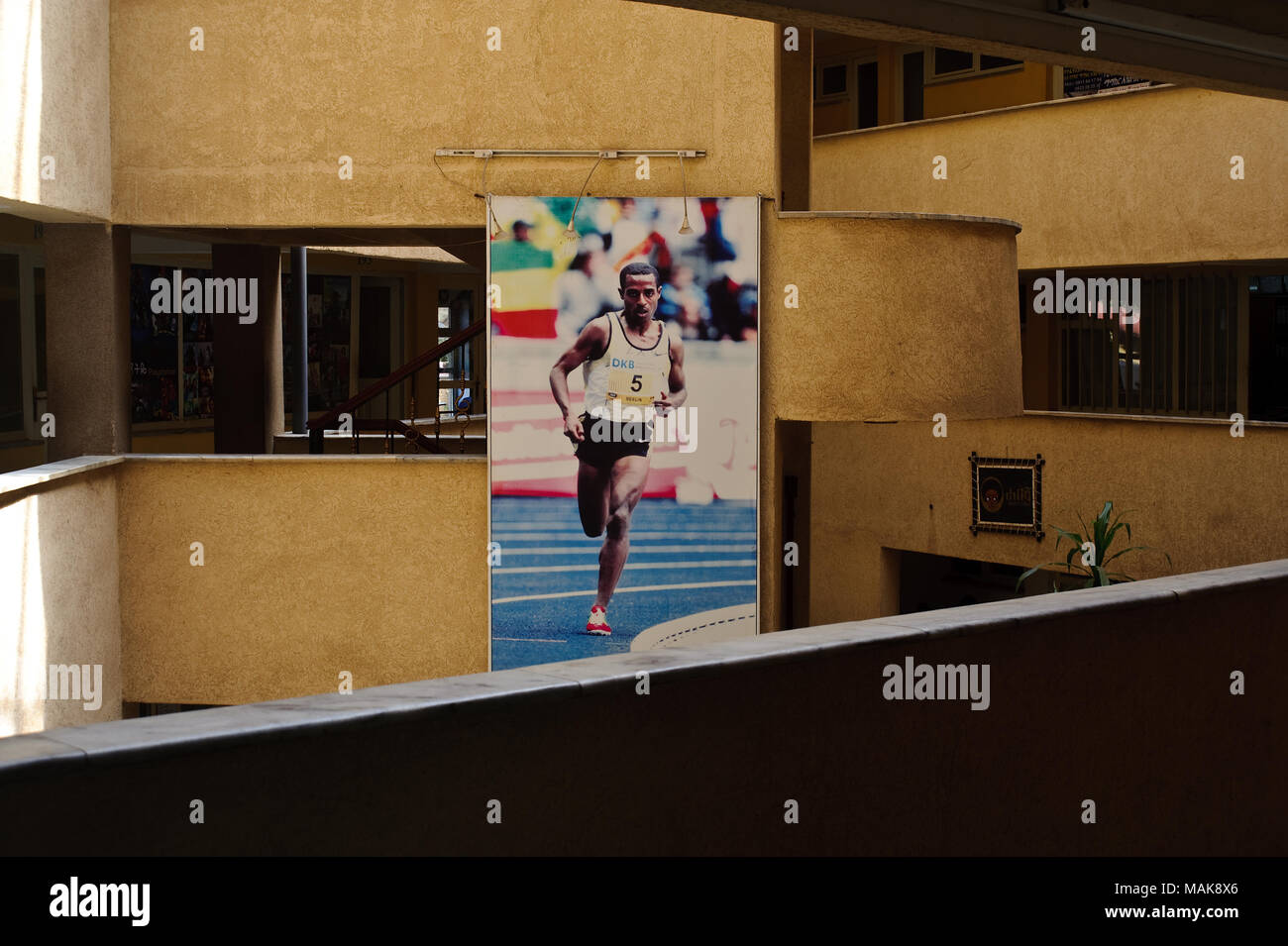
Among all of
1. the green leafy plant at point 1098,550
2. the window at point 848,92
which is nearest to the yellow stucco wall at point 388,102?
the green leafy plant at point 1098,550

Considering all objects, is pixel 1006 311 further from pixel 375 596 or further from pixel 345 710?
pixel 345 710

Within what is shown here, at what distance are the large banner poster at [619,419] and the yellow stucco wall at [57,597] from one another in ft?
10.1

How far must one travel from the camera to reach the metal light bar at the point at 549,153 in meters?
11.7

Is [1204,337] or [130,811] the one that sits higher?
[1204,337]

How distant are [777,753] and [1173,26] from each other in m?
3.79

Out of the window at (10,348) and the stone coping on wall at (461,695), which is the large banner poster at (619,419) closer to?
the stone coping on wall at (461,695)

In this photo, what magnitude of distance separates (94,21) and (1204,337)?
42.7 feet

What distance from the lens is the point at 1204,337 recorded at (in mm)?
17734

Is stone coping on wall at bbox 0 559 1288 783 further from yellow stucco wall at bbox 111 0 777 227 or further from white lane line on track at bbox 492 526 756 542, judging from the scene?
yellow stucco wall at bbox 111 0 777 227

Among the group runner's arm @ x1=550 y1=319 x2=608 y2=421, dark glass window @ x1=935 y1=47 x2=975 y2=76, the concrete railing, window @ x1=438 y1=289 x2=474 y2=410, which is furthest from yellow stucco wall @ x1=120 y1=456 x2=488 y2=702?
window @ x1=438 y1=289 x2=474 y2=410

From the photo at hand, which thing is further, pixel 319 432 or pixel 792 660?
pixel 319 432

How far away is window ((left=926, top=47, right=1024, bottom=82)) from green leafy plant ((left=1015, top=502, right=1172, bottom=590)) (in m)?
7.26
